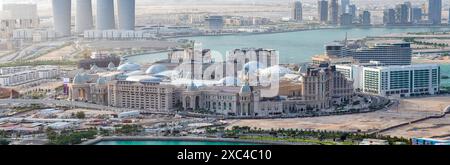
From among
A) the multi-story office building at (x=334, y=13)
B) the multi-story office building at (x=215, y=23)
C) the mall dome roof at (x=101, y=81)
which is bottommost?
the mall dome roof at (x=101, y=81)

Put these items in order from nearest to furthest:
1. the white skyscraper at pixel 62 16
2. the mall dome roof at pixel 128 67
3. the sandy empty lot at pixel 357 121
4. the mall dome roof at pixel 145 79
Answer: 1. the sandy empty lot at pixel 357 121
2. the mall dome roof at pixel 145 79
3. the mall dome roof at pixel 128 67
4. the white skyscraper at pixel 62 16

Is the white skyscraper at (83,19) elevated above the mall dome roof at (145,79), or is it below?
above

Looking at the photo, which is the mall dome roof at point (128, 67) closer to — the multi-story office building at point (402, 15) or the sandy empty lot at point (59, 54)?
the sandy empty lot at point (59, 54)

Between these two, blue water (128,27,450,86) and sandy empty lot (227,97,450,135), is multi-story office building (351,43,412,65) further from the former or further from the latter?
sandy empty lot (227,97,450,135)

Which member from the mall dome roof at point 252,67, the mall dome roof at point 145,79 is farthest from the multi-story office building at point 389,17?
the mall dome roof at point 145,79

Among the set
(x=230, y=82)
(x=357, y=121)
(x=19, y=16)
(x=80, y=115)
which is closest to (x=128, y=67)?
(x=230, y=82)

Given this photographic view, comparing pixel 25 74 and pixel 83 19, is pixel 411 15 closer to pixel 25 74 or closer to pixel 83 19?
pixel 83 19
